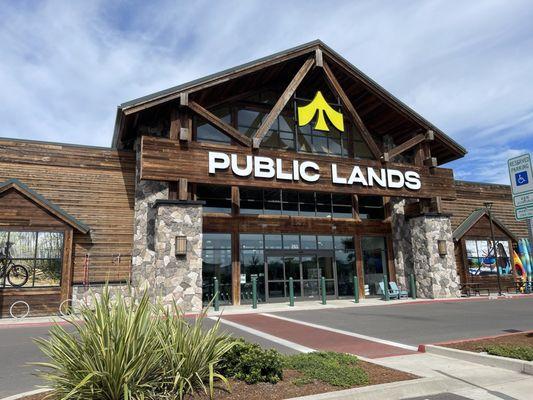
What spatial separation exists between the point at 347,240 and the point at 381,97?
6934 mm

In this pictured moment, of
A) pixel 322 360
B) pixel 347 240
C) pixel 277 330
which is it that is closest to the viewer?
pixel 322 360

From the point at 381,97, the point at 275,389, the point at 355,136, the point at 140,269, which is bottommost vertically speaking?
the point at 275,389

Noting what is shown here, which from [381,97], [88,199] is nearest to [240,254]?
[88,199]

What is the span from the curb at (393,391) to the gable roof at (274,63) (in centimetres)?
1299

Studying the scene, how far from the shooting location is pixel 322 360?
6230mm

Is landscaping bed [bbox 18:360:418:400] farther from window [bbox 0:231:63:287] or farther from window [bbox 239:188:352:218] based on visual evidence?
window [bbox 239:188:352:218]

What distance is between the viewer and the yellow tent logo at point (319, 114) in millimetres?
18688

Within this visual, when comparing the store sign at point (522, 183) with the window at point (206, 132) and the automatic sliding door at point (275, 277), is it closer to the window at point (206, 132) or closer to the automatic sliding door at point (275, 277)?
the automatic sliding door at point (275, 277)

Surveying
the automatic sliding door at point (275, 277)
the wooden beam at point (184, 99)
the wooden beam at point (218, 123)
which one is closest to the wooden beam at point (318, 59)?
the wooden beam at point (218, 123)

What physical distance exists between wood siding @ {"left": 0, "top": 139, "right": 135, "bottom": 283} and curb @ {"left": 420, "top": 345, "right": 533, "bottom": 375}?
11.6m

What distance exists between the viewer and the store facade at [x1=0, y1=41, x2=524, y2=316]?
15.4m

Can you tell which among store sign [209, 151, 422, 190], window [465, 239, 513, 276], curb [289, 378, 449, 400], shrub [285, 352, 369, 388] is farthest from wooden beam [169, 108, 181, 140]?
window [465, 239, 513, 276]

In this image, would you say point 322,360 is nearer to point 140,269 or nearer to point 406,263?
point 140,269

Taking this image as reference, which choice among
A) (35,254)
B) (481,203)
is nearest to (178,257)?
→ (35,254)
